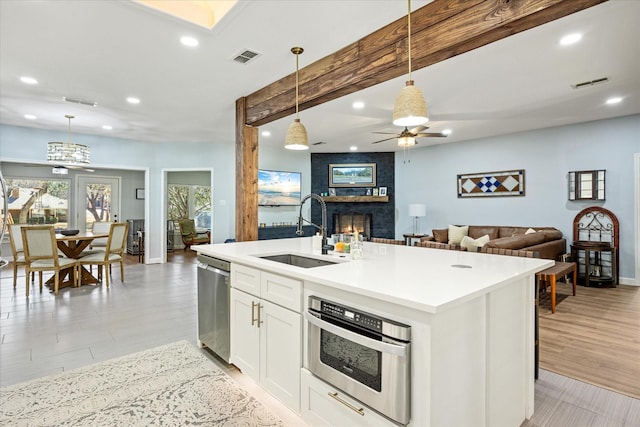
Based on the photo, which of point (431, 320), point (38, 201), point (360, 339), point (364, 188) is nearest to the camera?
point (431, 320)

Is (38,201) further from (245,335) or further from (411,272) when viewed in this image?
(411,272)

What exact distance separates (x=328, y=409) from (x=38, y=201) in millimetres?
9252

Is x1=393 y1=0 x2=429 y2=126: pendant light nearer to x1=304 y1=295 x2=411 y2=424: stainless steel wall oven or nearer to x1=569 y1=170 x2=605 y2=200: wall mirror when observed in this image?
x1=304 y1=295 x2=411 y2=424: stainless steel wall oven

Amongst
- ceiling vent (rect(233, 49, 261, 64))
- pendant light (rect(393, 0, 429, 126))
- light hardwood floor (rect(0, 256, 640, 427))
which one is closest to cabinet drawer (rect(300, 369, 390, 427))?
light hardwood floor (rect(0, 256, 640, 427))

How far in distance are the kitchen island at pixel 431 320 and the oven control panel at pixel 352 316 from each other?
0.03 metres

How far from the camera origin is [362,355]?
149 cm

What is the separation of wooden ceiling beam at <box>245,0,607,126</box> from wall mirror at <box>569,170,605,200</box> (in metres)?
4.86

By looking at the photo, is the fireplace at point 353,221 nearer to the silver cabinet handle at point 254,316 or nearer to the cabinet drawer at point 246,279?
the cabinet drawer at point 246,279

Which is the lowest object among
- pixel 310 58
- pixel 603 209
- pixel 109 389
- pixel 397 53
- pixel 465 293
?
pixel 109 389

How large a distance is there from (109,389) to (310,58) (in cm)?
306

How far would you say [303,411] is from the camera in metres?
1.81

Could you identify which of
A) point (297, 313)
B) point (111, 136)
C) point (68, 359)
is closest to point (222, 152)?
point (111, 136)

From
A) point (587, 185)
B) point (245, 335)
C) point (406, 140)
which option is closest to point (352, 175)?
point (406, 140)

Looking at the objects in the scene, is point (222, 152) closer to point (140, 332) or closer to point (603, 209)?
point (140, 332)
